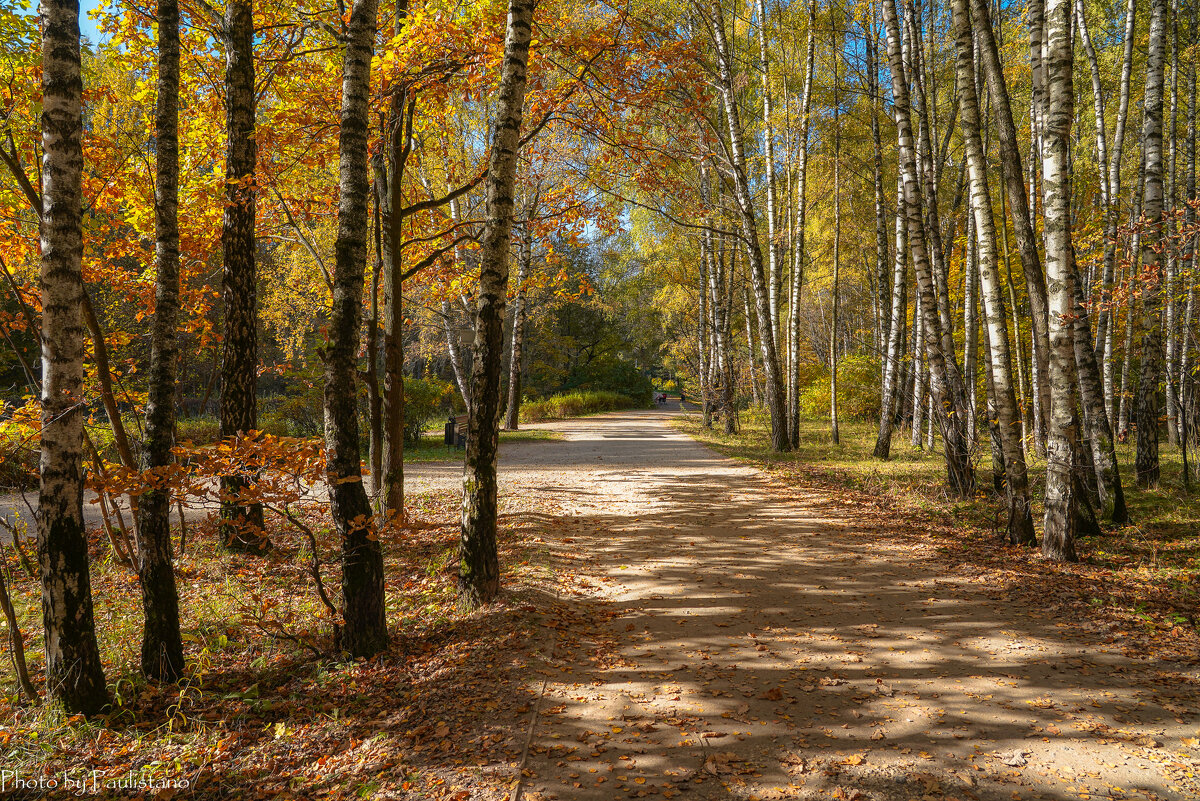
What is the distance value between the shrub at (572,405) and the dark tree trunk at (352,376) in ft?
80.1

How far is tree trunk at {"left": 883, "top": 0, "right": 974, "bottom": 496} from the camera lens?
330 inches

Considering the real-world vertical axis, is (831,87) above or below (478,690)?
above

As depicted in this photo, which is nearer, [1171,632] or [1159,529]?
[1171,632]

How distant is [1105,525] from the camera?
6.90 metres

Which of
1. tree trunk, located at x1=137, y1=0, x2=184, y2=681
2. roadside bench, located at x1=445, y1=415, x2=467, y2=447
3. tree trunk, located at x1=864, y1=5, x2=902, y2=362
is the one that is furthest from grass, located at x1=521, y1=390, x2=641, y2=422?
tree trunk, located at x1=137, y1=0, x2=184, y2=681

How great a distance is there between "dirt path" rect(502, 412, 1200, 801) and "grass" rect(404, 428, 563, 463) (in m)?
9.29

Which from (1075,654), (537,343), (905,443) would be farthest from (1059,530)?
(537,343)

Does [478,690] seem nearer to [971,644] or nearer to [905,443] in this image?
[971,644]

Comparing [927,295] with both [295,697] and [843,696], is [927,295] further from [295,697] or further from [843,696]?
[295,697]

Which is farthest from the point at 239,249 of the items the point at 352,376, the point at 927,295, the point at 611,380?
the point at 611,380

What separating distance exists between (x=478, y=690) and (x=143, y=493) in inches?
95.6

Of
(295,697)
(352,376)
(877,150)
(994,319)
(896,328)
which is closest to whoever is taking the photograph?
(295,697)

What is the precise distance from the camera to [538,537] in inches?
293

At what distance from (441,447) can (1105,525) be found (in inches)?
583
